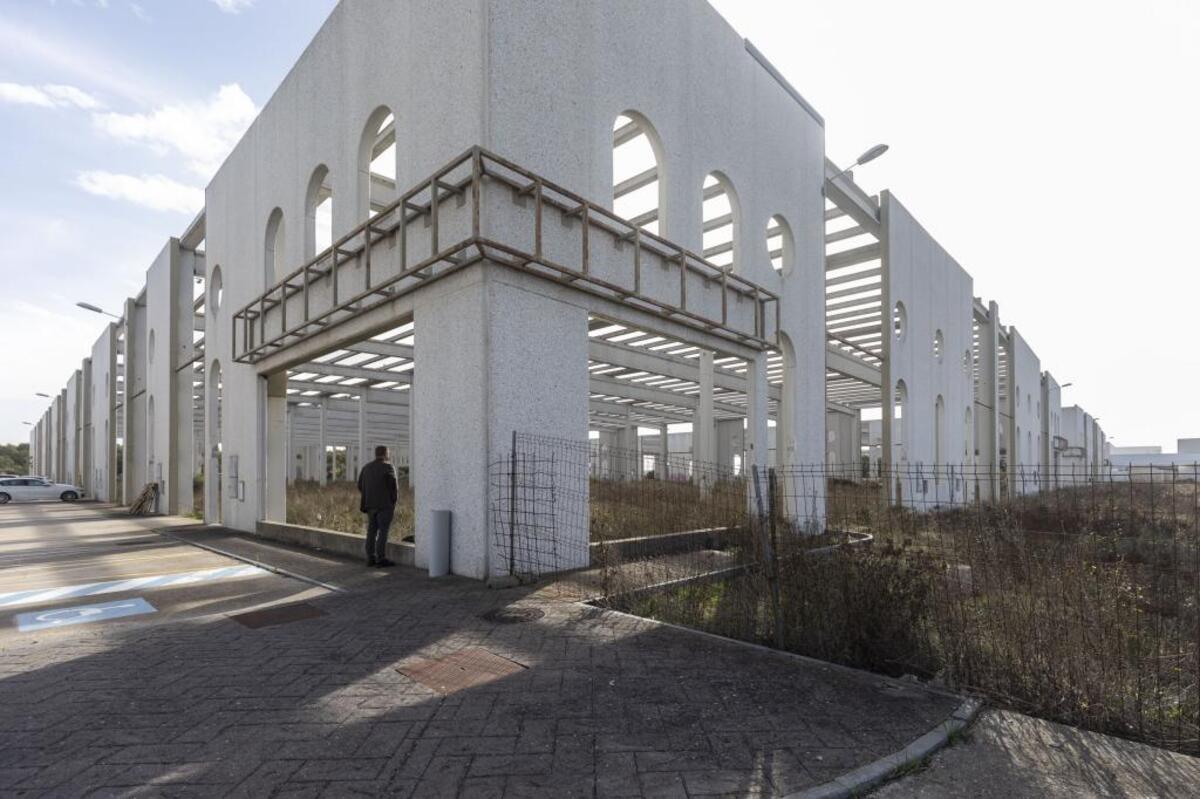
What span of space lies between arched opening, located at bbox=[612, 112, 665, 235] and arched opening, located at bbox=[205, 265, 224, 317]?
1099 cm

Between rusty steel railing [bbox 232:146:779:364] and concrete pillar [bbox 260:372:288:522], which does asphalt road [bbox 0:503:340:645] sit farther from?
rusty steel railing [bbox 232:146:779:364]

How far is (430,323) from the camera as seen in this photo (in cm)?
941

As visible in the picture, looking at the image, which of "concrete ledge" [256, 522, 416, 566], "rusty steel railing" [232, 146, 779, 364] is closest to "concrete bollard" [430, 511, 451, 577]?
"concrete ledge" [256, 522, 416, 566]

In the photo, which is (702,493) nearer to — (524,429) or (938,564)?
(524,429)

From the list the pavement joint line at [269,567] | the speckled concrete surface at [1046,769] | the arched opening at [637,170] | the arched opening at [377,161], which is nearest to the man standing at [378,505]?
the pavement joint line at [269,567]

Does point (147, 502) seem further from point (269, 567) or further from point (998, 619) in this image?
point (998, 619)

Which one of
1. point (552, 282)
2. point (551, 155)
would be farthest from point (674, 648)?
point (551, 155)

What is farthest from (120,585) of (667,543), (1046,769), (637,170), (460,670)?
(637,170)

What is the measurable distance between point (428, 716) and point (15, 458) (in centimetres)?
11607

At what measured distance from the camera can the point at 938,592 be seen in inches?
→ 212

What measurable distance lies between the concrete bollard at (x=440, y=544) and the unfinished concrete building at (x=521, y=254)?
0.13m

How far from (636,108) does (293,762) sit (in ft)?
33.2

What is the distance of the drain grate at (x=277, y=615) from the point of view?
659 cm

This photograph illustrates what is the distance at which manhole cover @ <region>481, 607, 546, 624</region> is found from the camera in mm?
6457
